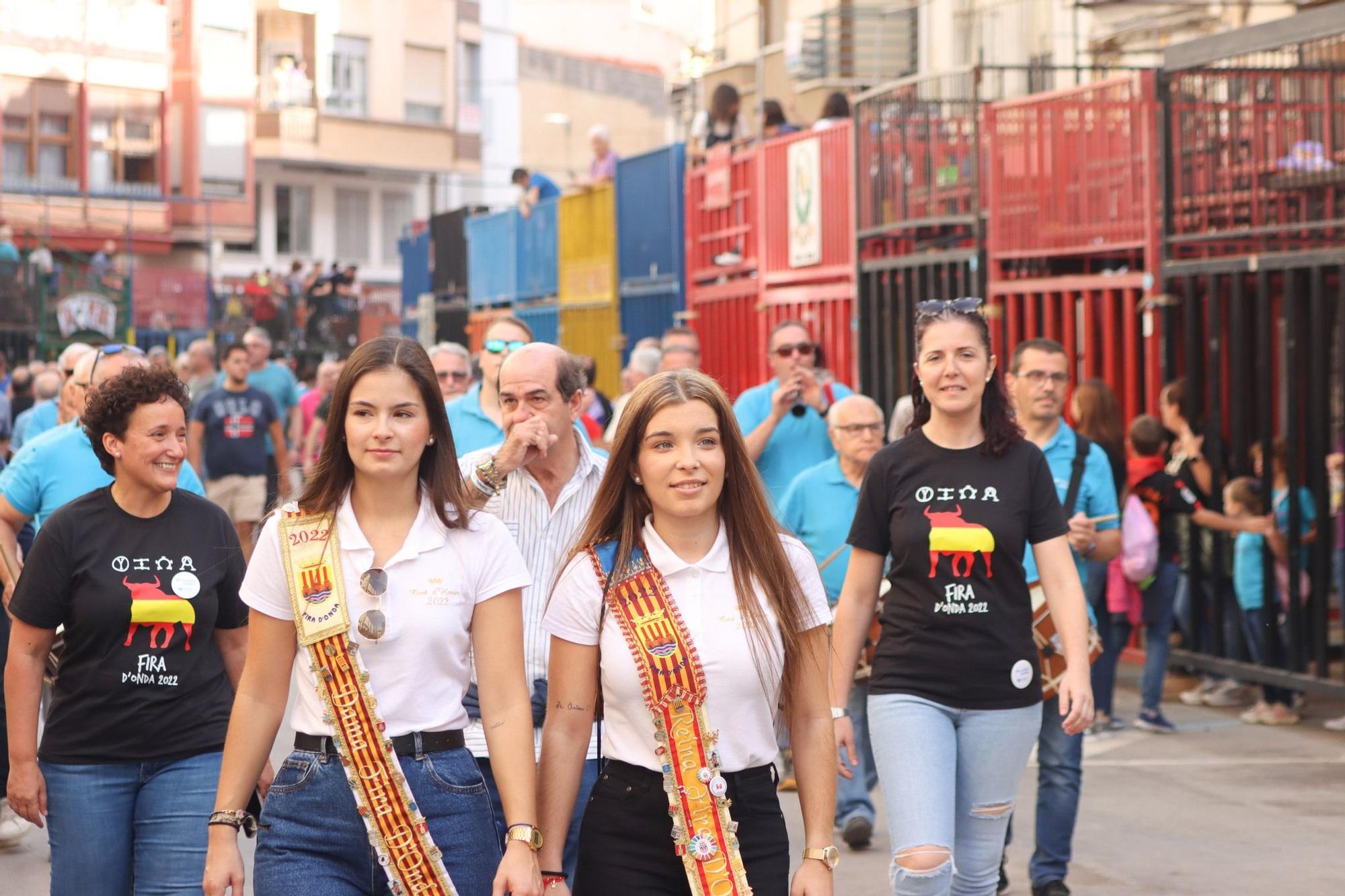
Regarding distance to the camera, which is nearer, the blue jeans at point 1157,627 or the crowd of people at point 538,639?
the crowd of people at point 538,639

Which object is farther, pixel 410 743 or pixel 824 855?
pixel 824 855

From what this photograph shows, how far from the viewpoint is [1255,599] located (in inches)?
417

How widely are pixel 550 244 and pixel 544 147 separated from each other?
46.4 m

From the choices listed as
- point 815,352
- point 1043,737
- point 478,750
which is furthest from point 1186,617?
point 478,750

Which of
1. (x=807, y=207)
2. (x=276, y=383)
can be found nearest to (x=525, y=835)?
(x=807, y=207)

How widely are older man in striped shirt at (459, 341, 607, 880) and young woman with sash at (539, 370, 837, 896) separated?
128 cm

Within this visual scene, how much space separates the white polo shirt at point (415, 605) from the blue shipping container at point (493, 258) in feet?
71.0

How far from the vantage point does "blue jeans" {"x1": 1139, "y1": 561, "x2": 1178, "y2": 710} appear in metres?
10.3

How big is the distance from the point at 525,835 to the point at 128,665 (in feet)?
5.11

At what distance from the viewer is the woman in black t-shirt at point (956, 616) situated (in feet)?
16.9

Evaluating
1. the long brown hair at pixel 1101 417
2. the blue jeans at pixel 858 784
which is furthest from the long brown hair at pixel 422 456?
the long brown hair at pixel 1101 417

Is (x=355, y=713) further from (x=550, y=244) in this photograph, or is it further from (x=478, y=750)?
(x=550, y=244)

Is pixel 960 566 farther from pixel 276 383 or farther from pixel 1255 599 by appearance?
pixel 276 383

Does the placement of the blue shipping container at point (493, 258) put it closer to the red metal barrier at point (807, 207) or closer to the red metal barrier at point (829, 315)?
the red metal barrier at point (807, 207)
